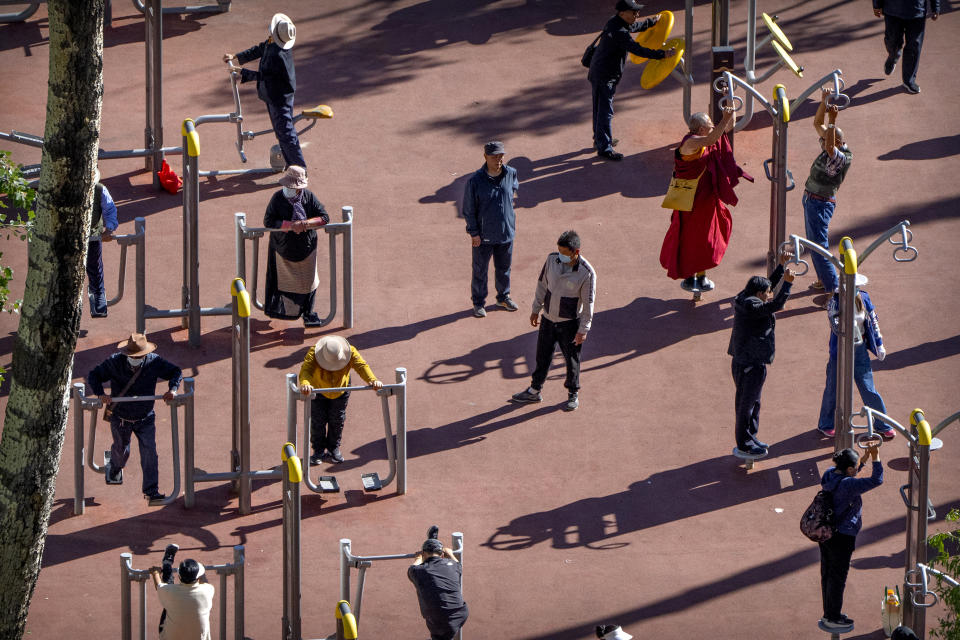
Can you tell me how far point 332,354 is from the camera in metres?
13.3

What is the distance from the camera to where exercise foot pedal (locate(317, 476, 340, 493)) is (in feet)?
44.1

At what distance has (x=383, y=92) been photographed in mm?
19656

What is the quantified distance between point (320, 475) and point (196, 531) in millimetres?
1068

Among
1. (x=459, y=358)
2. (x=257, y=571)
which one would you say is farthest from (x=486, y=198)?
(x=257, y=571)

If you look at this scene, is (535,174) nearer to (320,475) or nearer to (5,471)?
(320,475)

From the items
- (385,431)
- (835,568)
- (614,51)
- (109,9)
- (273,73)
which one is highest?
(614,51)

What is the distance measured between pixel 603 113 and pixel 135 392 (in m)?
6.66

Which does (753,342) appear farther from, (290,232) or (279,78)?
(279,78)

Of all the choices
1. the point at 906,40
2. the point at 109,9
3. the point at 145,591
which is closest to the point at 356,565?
the point at 145,591

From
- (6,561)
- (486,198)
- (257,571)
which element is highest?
(486,198)

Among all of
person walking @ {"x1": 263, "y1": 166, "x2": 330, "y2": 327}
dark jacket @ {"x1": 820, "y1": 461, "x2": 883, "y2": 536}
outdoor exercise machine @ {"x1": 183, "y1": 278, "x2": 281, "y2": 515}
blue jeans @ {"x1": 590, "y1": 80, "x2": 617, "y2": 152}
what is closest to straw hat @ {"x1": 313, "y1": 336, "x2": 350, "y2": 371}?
outdoor exercise machine @ {"x1": 183, "y1": 278, "x2": 281, "y2": 515}

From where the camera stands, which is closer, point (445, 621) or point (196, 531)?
point (445, 621)

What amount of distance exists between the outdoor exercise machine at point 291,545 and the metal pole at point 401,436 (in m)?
1.83

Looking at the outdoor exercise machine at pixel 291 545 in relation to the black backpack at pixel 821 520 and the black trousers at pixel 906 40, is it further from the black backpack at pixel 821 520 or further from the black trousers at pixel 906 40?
the black trousers at pixel 906 40
